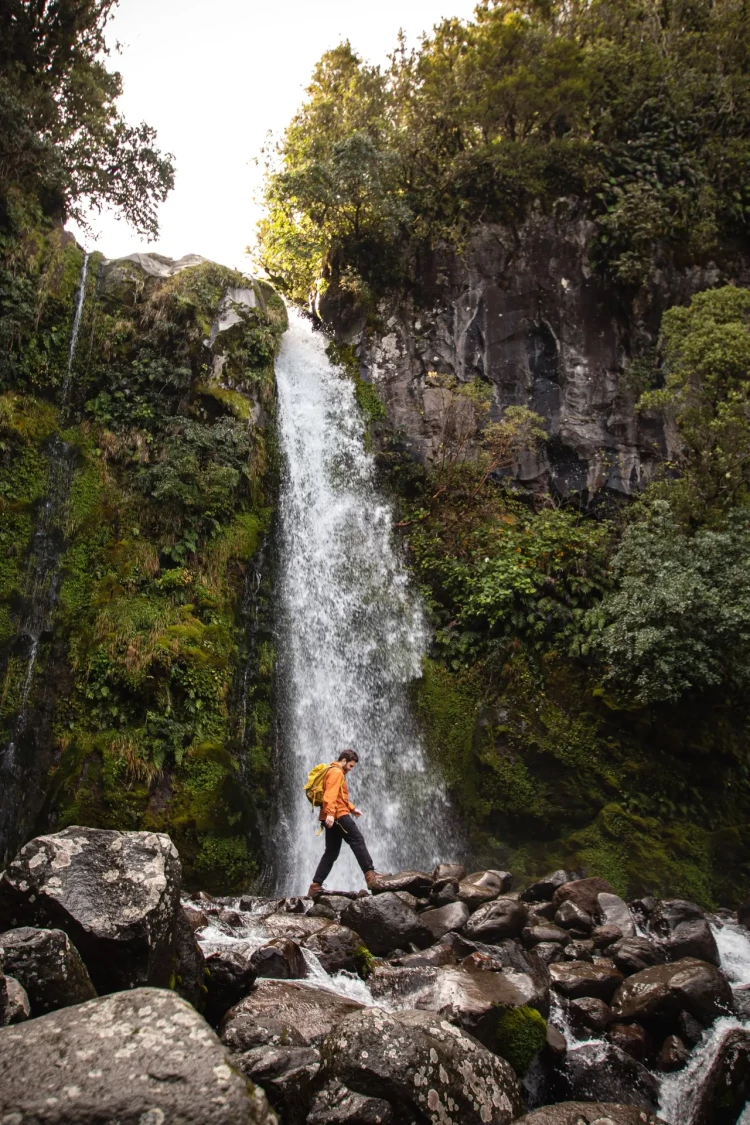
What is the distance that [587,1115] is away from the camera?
134 inches

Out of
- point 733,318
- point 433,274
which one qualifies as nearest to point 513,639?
point 733,318

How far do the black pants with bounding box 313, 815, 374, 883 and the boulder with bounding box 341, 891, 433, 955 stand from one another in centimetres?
121

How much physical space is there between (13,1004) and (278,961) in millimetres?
2167

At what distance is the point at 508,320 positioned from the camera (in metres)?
16.2

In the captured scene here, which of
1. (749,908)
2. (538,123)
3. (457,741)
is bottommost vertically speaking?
(749,908)

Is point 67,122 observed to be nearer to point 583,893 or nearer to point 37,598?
point 37,598

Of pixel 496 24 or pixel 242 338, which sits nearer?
pixel 242 338

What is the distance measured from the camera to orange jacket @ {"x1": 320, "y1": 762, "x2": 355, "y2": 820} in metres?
7.18

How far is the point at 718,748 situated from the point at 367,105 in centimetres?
1701

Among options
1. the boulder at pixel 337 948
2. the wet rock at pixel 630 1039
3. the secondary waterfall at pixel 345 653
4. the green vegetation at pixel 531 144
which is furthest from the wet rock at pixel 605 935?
the green vegetation at pixel 531 144

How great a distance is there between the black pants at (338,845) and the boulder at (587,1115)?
367 cm

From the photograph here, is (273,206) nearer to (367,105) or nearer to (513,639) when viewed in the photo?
(367,105)

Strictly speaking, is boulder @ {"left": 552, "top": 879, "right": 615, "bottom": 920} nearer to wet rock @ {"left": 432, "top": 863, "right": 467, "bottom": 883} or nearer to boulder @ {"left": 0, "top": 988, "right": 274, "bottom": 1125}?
wet rock @ {"left": 432, "top": 863, "right": 467, "bottom": 883}

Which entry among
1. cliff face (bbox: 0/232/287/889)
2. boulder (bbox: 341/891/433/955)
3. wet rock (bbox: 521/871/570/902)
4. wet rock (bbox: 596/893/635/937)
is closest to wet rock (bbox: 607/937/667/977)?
wet rock (bbox: 596/893/635/937)
